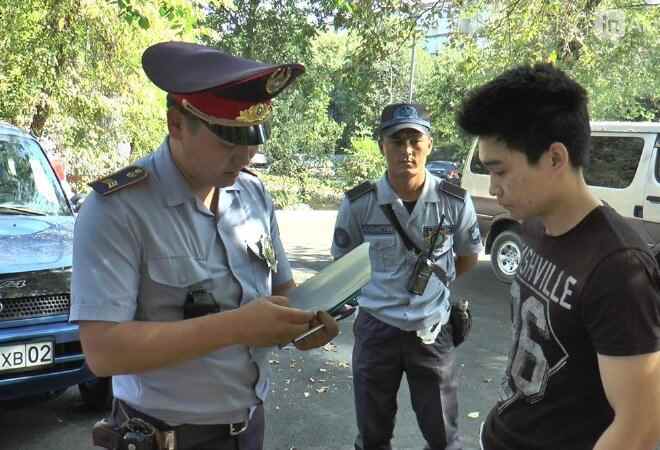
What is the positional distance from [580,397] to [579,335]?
0.56 feet

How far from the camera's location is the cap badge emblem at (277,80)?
1504 mm

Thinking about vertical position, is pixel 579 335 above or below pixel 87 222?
below

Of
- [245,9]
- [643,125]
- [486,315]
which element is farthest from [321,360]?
[245,9]

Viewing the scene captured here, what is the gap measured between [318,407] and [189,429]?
2637mm

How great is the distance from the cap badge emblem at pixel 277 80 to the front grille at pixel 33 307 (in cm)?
240

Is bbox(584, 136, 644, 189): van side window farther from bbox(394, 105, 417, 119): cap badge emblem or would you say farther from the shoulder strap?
the shoulder strap

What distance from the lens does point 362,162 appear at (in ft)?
62.4

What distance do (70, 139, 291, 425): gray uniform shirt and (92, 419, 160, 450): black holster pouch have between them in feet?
0.14

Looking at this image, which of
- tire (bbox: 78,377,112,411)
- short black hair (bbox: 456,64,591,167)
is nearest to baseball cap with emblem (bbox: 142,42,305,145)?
short black hair (bbox: 456,64,591,167)

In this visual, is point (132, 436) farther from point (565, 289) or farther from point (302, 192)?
point (302, 192)

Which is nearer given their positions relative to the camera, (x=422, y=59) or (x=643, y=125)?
(x=643, y=125)

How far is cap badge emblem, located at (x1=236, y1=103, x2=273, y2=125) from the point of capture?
4.91 feet

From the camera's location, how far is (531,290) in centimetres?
160

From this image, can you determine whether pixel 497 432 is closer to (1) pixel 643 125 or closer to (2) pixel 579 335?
(2) pixel 579 335
